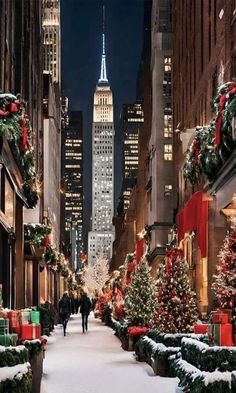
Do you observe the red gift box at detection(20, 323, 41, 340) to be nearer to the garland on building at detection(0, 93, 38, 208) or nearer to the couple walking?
the garland on building at detection(0, 93, 38, 208)

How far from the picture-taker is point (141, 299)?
88.2 feet

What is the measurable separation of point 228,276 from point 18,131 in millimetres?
8294

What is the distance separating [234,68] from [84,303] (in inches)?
718

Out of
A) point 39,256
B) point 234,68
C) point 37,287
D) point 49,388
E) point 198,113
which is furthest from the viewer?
point 198,113

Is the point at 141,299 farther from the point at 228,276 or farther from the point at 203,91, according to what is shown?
the point at 203,91

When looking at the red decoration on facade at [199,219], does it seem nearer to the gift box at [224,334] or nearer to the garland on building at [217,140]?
the garland on building at [217,140]

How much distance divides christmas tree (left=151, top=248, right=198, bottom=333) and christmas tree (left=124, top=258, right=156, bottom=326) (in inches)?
268

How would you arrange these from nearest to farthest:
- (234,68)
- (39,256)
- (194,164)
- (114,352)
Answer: (194,164), (114,352), (234,68), (39,256)

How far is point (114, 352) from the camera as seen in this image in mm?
27078

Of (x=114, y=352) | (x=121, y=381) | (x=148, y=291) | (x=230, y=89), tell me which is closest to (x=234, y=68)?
(x=148, y=291)

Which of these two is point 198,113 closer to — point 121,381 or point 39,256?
point 39,256

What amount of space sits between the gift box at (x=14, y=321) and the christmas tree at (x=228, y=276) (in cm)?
393

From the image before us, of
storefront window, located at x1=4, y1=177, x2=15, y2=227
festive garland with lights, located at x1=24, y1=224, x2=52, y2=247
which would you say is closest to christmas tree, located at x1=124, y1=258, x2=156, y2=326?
storefront window, located at x1=4, y1=177, x2=15, y2=227

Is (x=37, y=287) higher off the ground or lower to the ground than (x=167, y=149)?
lower
